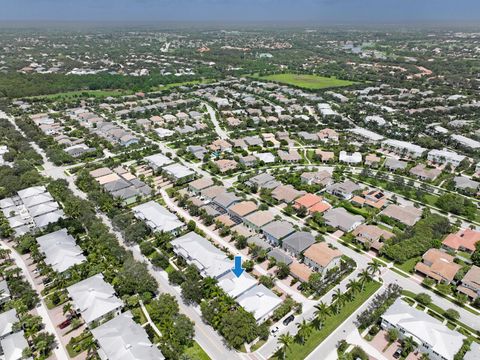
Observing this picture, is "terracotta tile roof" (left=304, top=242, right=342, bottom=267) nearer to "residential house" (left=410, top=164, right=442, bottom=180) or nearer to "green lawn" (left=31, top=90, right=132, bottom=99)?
"residential house" (left=410, top=164, right=442, bottom=180)

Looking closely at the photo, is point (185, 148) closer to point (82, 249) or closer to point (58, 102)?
point (82, 249)

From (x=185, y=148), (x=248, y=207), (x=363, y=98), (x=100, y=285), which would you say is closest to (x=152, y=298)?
(x=100, y=285)

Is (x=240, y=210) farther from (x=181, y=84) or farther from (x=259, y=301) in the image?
(x=181, y=84)

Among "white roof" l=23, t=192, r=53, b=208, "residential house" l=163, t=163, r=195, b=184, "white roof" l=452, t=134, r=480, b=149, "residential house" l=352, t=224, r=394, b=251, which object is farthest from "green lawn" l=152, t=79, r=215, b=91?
"residential house" l=352, t=224, r=394, b=251

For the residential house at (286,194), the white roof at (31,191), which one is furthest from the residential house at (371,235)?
the white roof at (31,191)

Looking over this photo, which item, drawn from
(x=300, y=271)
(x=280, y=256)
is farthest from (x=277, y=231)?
(x=300, y=271)

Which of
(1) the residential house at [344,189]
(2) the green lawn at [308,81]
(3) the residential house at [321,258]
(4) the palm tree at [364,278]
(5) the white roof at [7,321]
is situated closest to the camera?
(5) the white roof at [7,321]

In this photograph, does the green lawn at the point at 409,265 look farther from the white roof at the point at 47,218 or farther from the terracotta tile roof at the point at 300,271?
the white roof at the point at 47,218
